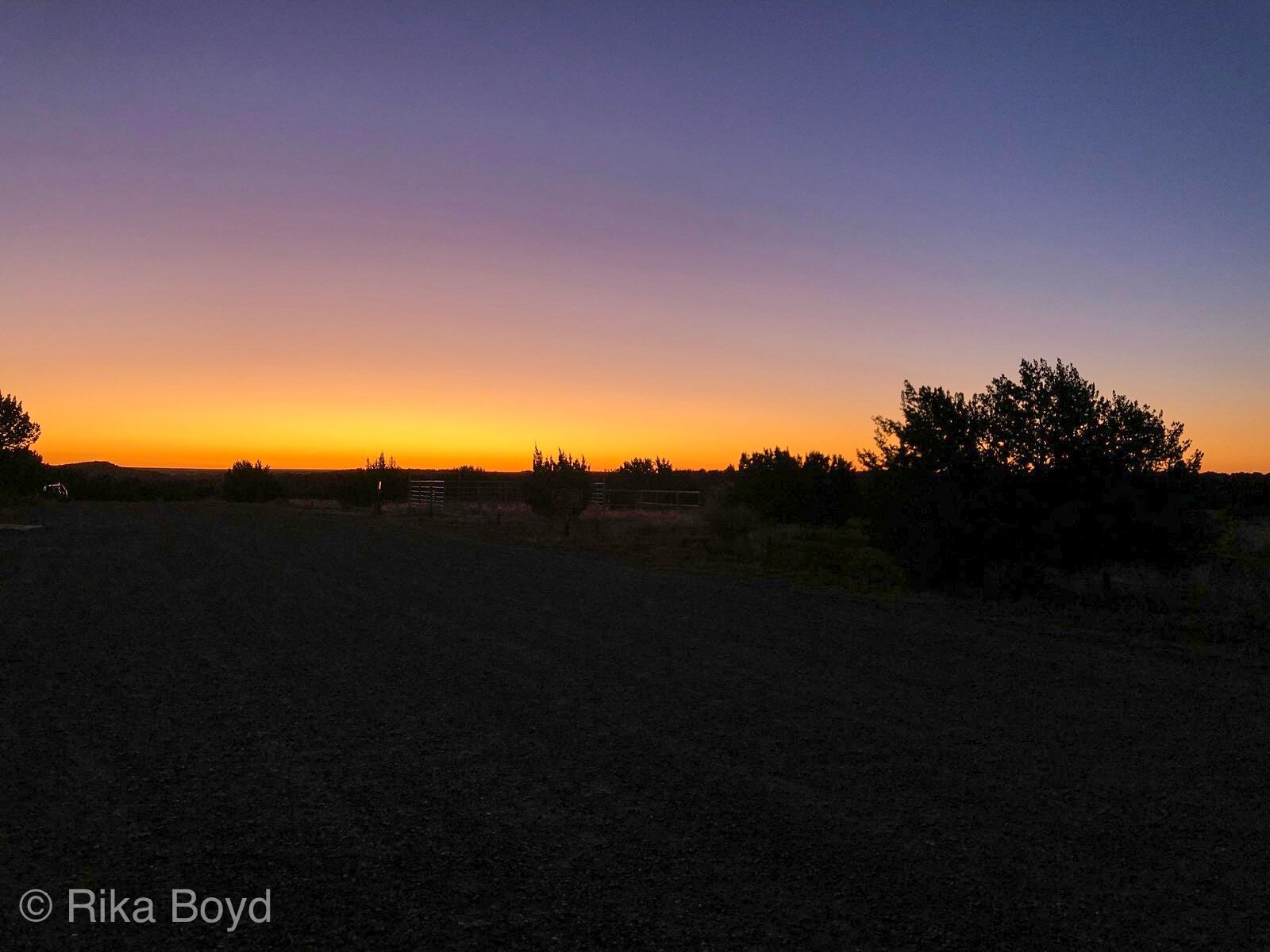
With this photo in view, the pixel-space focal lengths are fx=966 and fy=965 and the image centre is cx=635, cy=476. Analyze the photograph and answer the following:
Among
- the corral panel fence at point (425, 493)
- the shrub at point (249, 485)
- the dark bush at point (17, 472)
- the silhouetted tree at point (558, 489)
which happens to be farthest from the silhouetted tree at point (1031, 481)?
the shrub at point (249, 485)

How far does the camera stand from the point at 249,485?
9444 centimetres

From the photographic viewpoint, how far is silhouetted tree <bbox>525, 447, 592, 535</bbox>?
139ft

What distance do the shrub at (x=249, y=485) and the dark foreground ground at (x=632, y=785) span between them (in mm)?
85341

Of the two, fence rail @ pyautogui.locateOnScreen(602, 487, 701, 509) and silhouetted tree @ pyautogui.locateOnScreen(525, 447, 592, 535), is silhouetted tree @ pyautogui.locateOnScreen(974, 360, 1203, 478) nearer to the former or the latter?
silhouetted tree @ pyautogui.locateOnScreen(525, 447, 592, 535)

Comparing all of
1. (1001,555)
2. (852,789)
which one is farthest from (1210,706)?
(1001,555)

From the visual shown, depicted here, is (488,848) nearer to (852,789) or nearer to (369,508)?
(852,789)

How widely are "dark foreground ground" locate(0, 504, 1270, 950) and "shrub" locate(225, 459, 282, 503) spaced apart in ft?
280

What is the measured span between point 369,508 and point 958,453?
203ft

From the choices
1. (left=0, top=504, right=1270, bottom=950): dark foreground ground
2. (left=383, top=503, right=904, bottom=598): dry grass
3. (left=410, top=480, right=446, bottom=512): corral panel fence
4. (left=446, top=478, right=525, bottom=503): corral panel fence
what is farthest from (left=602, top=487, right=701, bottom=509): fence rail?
(left=0, top=504, right=1270, bottom=950): dark foreground ground

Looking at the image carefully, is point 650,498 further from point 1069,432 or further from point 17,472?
point 1069,432

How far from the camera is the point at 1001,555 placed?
18047mm

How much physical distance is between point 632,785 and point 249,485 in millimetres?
95502

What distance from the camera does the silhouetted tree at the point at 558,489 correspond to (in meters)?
42.5

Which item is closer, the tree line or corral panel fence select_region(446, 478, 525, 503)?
the tree line
